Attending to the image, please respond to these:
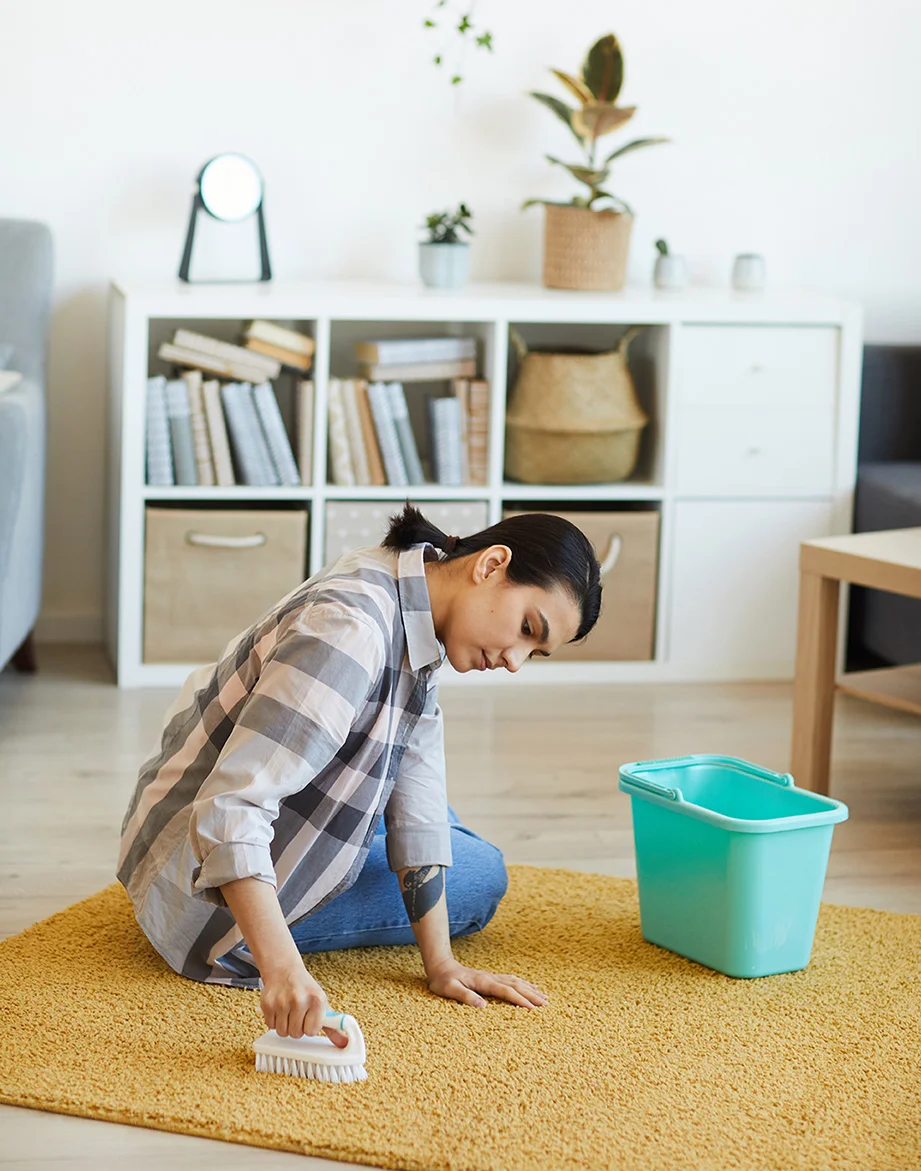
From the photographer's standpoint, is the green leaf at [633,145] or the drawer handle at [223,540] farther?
the green leaf at [633,145]

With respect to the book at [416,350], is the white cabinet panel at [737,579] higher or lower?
lower

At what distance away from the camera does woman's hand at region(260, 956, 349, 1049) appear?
1277mm

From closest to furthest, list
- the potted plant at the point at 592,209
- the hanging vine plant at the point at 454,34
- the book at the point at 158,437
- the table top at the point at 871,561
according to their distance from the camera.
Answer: the table top at the point at 871,561, the book at the point at 158,437, the potted plant at the point at 592,209, the hanging vine plant at the point at 454,34

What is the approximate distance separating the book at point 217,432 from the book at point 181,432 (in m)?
0.04

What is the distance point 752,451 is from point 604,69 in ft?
2.75

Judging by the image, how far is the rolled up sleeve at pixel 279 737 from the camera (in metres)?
1.31

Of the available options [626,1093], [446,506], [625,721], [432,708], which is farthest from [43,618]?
[626,1093]

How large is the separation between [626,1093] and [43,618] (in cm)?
215

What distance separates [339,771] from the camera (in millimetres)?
1529

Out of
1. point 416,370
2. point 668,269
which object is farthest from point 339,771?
point 668,269

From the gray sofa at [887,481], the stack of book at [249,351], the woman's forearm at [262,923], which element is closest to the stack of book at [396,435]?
the stack of book at [249,351]

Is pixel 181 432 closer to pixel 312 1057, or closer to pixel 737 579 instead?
pixel 737 579

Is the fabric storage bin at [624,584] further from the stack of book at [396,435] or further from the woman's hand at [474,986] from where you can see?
the woman's hand at [474,986]

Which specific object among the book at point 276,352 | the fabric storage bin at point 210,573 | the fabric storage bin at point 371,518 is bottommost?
the fabric storage bin at point 210,573
